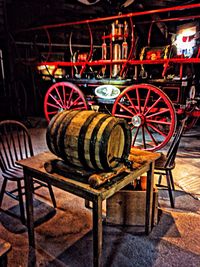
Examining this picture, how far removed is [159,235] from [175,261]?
0.32 meters

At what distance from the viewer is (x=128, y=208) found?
2326 mm

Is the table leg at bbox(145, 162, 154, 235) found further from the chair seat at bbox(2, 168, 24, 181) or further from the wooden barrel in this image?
the chair seat at bbox(2, 168, 24, 181)

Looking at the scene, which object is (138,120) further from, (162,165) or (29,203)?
(29,203)

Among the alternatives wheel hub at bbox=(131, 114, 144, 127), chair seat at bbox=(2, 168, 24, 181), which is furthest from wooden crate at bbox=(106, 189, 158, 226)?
wheel hub at bbox=(131, 114, 144, 127)

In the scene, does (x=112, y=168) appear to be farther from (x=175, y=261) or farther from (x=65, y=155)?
(x=175, y=261)

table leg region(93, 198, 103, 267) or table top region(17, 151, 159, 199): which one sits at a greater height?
table top region(17, 151, 159, 199)

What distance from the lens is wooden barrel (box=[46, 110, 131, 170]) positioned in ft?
5.28

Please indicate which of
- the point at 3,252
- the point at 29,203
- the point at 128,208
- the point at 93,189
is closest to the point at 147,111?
the point at 128,208

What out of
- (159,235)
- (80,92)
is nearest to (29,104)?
(80,92)

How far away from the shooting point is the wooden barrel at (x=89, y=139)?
5.28 ft

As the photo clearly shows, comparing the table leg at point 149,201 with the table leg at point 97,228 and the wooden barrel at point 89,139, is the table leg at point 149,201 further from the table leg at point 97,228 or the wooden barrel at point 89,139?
the table leg at point 97,228

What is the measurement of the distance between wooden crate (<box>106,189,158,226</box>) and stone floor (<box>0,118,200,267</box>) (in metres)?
0.07

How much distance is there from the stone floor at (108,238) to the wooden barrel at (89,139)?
2.60 feet

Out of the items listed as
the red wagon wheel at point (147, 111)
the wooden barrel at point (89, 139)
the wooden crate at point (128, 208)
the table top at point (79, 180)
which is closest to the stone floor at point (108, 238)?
the wooden crate at point (128, 208)
